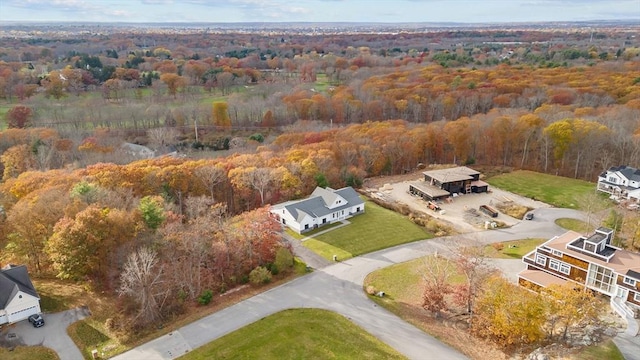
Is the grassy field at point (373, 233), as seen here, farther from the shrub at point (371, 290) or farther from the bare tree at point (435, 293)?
the bare tree at point (435, 293)

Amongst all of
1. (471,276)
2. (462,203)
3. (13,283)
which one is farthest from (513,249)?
(13,283)

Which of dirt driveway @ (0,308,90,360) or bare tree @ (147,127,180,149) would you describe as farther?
bare tree @ (147,127,180,149)

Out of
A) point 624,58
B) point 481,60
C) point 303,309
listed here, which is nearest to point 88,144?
point 303,309

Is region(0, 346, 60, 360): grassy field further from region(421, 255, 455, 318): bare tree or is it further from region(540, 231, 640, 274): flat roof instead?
region(540, 231, 640, 274): flat roof

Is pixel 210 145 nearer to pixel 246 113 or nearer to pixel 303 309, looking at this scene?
pixel 246 113

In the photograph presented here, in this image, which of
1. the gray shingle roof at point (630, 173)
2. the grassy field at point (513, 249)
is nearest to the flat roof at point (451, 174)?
the grassy field at point (513, 249)

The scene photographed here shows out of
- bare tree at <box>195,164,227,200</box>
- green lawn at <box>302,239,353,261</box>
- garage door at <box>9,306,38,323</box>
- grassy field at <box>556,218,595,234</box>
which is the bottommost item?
grassy field at <box>556,218,595,234</box>

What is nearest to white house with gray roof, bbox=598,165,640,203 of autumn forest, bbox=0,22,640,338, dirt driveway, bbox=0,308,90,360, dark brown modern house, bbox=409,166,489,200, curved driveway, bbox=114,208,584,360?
autumn forest, bbox=0,22,640,338
